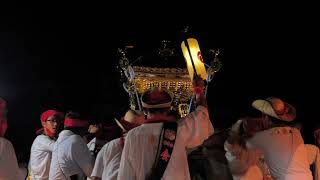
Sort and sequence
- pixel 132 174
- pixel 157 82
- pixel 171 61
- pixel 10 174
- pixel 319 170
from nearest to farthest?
1. pixel 132 174
2. pixel 10 174
3. pixel 319 170
4. pixel 157 82
5. pixel 171 61

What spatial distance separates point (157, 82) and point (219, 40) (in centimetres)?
359

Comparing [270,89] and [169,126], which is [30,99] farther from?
[169,126]

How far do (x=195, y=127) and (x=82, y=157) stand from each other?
1796 mm

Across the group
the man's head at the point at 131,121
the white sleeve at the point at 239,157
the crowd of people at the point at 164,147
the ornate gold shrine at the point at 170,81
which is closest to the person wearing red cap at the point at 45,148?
the crowd of people at the point at 164,147

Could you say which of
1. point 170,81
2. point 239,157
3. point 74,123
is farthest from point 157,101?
point 170,81

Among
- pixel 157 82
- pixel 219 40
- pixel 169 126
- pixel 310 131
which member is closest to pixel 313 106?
pixel 310 131

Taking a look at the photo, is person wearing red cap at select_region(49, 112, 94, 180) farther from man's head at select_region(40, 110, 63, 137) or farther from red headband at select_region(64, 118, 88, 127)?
man's head at select_region(40, 110, 63, 137)

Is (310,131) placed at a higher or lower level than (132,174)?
lower

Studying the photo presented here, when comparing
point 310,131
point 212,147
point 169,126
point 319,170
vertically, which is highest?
point 169,126

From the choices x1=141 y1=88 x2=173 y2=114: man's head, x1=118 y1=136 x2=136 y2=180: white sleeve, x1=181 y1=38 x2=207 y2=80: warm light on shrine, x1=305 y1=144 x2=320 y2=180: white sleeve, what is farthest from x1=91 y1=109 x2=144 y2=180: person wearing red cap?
x1=181 y1=38 x2=207 y2=80: warm light on shrine

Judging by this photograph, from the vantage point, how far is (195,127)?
3.36 m

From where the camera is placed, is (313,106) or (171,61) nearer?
(171,61)

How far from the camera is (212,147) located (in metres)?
3.99

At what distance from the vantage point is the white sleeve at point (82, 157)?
4.76 m
